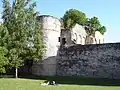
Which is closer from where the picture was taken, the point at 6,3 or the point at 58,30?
the point at 6,3

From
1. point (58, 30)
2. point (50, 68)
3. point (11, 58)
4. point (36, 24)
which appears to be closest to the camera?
point (11, 58)

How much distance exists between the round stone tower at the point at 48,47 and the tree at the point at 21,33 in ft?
7.31

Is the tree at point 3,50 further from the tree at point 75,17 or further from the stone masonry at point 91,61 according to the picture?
the tree at point 75,17

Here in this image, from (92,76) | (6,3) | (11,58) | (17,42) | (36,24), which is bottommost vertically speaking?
(92,76)

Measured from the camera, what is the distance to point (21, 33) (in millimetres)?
31516

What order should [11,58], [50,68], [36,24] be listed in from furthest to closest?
[50,68] < [36,24] < [11,58]

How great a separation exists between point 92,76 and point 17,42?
10.1m

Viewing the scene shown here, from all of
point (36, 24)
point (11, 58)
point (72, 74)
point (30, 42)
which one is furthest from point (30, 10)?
point (72, 74)

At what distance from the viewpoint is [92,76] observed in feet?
108

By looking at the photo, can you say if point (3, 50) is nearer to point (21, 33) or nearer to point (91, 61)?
point (21, 33)

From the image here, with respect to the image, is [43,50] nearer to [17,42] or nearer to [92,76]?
[17,42]

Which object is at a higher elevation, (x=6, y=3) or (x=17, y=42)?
(x=6, y=3)

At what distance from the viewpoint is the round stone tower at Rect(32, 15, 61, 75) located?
117ft

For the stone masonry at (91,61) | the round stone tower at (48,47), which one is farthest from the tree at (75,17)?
the stone masonry at (91,61)
